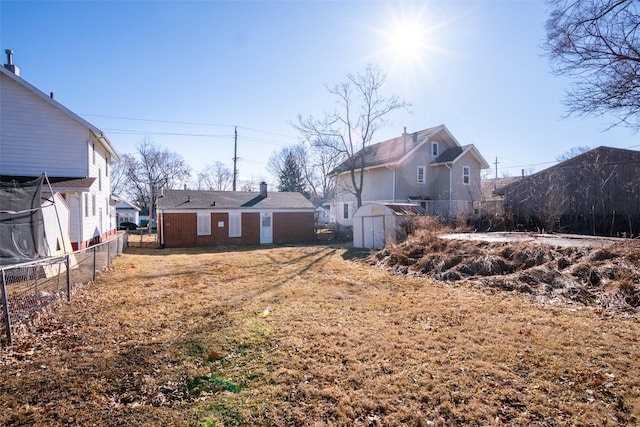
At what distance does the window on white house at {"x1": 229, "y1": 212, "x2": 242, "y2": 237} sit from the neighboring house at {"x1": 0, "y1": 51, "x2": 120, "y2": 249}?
26.7 feet

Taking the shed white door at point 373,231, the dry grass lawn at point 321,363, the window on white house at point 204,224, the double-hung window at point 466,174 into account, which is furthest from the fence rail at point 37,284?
the double-hung window at point 466,174

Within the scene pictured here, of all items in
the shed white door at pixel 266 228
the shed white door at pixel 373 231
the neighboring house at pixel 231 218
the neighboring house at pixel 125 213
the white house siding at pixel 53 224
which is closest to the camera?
the white house siding at pixel 53 224

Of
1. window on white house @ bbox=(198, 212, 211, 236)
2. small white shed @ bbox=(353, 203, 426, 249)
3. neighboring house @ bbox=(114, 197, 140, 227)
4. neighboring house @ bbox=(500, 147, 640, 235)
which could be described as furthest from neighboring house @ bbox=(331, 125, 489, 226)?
neighboring house @ bbox=(114, 197, 140, 227)

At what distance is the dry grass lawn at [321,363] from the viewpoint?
329 cm

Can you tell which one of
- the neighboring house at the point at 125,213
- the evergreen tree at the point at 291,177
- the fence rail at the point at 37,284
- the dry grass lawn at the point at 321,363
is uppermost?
the evergreen tree at the point at 291,177

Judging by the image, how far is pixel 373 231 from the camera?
58.0ft

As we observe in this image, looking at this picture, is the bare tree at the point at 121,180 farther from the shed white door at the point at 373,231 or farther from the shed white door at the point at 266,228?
the shed white door at the point at 373,231

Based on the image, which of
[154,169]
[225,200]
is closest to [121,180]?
[154,169]

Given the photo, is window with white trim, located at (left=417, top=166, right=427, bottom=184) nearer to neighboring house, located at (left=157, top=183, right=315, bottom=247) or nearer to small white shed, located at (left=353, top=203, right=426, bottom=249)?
small white shed, located at (left=353, top=203, right=426, bottom=249)

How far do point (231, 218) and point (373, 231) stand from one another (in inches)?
362

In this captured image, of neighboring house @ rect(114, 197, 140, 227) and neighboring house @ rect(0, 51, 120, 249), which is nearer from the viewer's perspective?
neighboring house @ rect(0, 51, 120, 249)

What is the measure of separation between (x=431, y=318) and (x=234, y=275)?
662cm

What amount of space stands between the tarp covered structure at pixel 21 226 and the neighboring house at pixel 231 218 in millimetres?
10422

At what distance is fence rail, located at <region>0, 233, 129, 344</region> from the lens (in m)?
5.28
